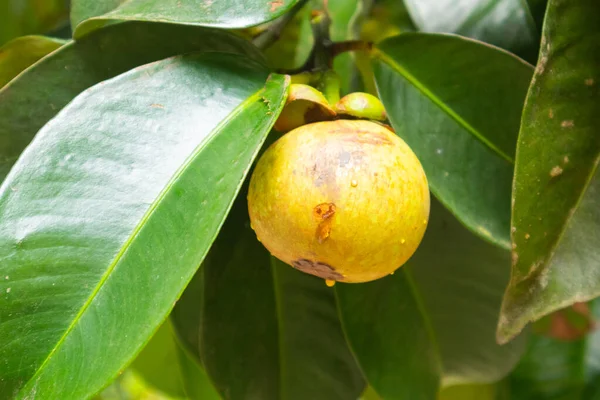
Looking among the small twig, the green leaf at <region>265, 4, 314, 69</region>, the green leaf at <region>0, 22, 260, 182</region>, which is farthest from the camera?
the green leaf at <region>265, 4, 314, 69</region>

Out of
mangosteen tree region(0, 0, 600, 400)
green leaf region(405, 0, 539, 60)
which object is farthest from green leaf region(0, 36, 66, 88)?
green leaf region(405, 0, 539, 60)

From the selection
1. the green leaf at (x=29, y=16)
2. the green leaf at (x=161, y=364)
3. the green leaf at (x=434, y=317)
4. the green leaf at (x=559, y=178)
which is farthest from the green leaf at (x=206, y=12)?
the green leaf at (x=161, y=364)

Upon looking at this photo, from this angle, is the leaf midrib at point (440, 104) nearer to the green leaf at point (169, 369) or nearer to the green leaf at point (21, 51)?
the green leaf at point (21, 51)

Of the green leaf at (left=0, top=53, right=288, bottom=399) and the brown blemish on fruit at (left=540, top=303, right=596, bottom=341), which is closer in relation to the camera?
the green leaf at (left=0, top=53, right=288, bottom=399)

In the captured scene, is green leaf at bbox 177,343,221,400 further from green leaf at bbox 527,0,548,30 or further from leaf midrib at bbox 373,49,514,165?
green leaf at bbox 527,0,548,30

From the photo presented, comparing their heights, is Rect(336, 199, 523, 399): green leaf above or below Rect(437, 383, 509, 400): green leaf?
above

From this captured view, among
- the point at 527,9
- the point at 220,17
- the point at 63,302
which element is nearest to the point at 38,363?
the point at 63,302

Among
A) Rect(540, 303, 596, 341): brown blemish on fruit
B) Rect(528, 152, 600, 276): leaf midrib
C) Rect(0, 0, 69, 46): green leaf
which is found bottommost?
Rect(540, 303, 596, 341): brown blemish on fruit

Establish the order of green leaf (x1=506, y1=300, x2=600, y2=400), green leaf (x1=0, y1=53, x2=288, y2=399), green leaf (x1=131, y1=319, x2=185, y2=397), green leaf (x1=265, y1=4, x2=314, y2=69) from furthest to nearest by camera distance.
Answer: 1. green leaf (x1=131, y1=319, x2=185, y2=397)
2. green leaf (x1=506, y1=300, x2=600, y2=400)
3. green leaf (x1=265, y1=4, x2=314, y2=69)
4. green leaf (x1=0, y1=53, x2=288, y2=399)
